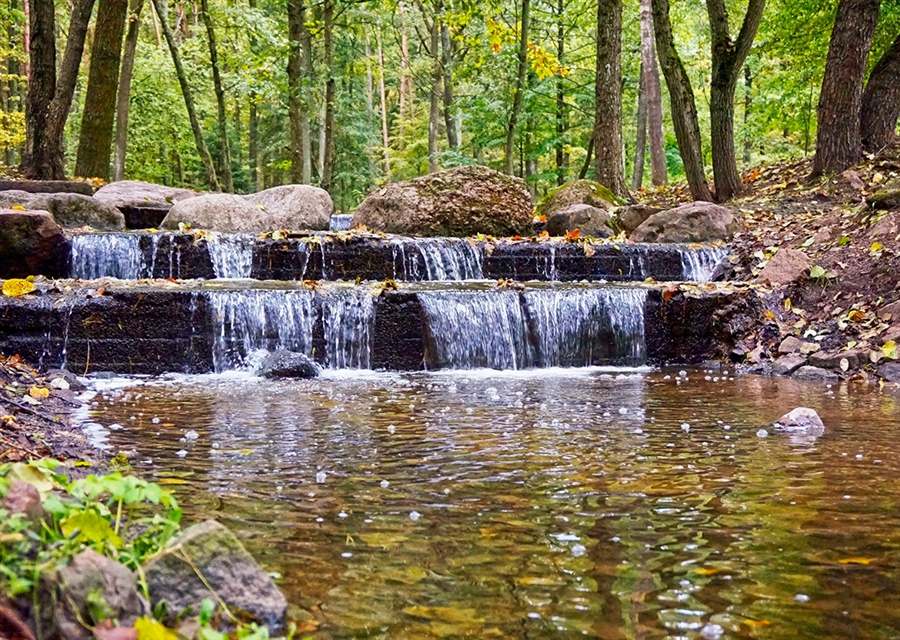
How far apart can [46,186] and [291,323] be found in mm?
6206

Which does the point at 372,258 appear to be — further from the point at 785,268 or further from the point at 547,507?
the point at 547,507

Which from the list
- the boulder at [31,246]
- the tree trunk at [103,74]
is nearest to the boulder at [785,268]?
the boulder at [31,246]

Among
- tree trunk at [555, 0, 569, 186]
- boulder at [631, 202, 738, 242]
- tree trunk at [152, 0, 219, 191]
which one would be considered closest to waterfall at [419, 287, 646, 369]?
boulder at [631, 202, 738, 242]

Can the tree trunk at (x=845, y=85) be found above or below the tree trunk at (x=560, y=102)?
below

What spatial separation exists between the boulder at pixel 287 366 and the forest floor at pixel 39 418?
160cm

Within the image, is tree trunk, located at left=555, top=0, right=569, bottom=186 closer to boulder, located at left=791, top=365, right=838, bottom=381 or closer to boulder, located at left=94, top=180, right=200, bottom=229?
boulder, located at left=94, top=180, right=200, bottom=229

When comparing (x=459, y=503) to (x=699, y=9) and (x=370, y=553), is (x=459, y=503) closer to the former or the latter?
(x=370, y=553)

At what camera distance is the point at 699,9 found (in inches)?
1066

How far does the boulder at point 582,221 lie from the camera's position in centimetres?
1218

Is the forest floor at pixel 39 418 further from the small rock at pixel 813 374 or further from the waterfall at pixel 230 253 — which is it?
the small rock at pixel 813 374

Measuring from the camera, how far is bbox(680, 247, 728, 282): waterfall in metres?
10.2

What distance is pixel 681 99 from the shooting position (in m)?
13.0

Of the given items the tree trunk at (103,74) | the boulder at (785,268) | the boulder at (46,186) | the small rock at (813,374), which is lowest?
the small rock at (813,374)

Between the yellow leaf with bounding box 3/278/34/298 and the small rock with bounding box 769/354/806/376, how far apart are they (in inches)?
278
